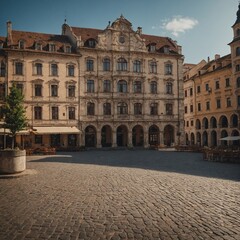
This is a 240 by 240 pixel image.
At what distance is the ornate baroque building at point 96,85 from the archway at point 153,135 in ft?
0.56

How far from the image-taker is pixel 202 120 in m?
50.2

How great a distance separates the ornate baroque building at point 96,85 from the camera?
38188 millimetres

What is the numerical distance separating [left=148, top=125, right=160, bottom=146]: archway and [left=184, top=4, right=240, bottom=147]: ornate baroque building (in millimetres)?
9805

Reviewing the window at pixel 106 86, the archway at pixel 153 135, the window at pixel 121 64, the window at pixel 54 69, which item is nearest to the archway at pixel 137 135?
the archway at pixel 153 135

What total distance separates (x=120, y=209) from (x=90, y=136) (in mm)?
34854

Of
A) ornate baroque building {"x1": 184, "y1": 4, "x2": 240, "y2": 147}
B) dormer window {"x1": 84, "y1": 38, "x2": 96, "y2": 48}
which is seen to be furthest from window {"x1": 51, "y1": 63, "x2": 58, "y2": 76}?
ornate baroque building {"x1": 184, "y1": 4, "x2": 240, "y2": 147}

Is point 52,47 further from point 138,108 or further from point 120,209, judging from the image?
point 120,209

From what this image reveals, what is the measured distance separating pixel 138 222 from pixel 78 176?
7947mm

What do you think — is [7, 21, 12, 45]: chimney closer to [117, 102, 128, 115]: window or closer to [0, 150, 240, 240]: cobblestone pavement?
[117, 102, 128, 115]: window

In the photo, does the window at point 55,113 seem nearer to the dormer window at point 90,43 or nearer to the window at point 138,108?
the dormer window at point 90,43

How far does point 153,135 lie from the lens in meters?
45.8

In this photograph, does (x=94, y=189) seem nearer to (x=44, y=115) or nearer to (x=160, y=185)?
(x=160, y=185)

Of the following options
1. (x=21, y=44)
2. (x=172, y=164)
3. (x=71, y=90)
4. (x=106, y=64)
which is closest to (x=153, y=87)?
(x=106, y=64)

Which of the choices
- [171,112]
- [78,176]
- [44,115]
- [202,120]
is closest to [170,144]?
[171,112]
